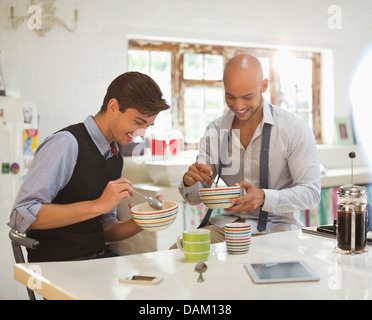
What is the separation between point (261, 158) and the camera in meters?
2.27

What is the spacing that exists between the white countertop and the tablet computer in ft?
0.06

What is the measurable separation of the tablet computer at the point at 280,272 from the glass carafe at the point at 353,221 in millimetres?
227

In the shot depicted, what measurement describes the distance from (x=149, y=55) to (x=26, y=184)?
9.50ft

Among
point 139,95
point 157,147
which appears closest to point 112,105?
point 139,95

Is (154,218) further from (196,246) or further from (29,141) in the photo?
(29,141)

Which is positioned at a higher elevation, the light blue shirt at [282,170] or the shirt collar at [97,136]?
the shirt collar at [97,136]

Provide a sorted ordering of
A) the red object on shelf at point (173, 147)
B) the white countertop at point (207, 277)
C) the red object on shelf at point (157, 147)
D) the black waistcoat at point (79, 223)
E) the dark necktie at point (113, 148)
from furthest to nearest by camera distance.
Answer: the red object on shelf at point (173, 147) → the red object on shelf at point (157, 147) → the dark necktie at point (113, 148) → the black waistcoat at point (79, 223) → the white countertop at point (207, 277)

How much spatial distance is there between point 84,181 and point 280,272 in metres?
0.82

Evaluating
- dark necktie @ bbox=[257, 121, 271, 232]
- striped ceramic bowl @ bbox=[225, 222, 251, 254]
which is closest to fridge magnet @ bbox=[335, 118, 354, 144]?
dark necktie @ bbox=[257, 121, 271, 232]

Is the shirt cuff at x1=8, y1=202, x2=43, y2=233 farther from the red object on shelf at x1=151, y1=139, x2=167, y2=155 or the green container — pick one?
the red object on shelf at x1=151, y1=139, x2=167, y2=155

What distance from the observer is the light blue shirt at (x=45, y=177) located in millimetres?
1604

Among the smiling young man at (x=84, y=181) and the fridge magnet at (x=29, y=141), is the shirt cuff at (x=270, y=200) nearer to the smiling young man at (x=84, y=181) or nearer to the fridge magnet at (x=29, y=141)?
the smiling young man at (x=84, y=181)

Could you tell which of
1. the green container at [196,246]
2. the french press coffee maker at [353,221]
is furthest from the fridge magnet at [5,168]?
the french press coffee maker at [353,221]

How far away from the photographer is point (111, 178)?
1.92 metres
